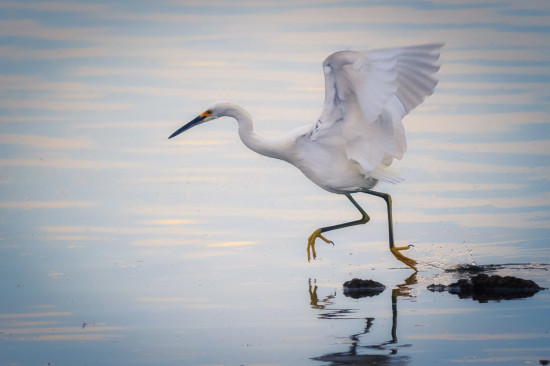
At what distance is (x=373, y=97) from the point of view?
8.45 m

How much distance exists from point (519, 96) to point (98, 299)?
9.09 meters

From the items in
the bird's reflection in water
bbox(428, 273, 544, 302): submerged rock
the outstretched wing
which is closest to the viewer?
the bird's reflection in water

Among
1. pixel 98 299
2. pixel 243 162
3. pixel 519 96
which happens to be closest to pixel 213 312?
pixel 98 299

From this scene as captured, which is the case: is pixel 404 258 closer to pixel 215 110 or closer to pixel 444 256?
pixel 444 256

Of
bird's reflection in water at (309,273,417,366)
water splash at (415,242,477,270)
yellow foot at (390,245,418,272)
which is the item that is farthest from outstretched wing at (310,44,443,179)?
bird's reflection in water at (309,273,417,366)

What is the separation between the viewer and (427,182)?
41.2 ft

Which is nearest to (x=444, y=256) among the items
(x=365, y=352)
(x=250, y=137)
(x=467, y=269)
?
(x=467, y=269)

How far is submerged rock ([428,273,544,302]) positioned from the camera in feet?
26.4

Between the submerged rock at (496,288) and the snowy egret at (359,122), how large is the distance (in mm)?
1133

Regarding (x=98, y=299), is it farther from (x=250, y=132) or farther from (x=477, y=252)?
(x=477, y=252)

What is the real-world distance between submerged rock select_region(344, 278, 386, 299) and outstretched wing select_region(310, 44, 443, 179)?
1.25 meters

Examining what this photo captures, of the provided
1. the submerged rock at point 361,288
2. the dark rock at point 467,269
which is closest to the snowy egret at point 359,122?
the dark rock at point 467,269

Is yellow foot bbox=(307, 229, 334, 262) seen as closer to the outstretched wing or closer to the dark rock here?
the outstretched wing

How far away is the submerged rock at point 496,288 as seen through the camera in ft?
26.4
